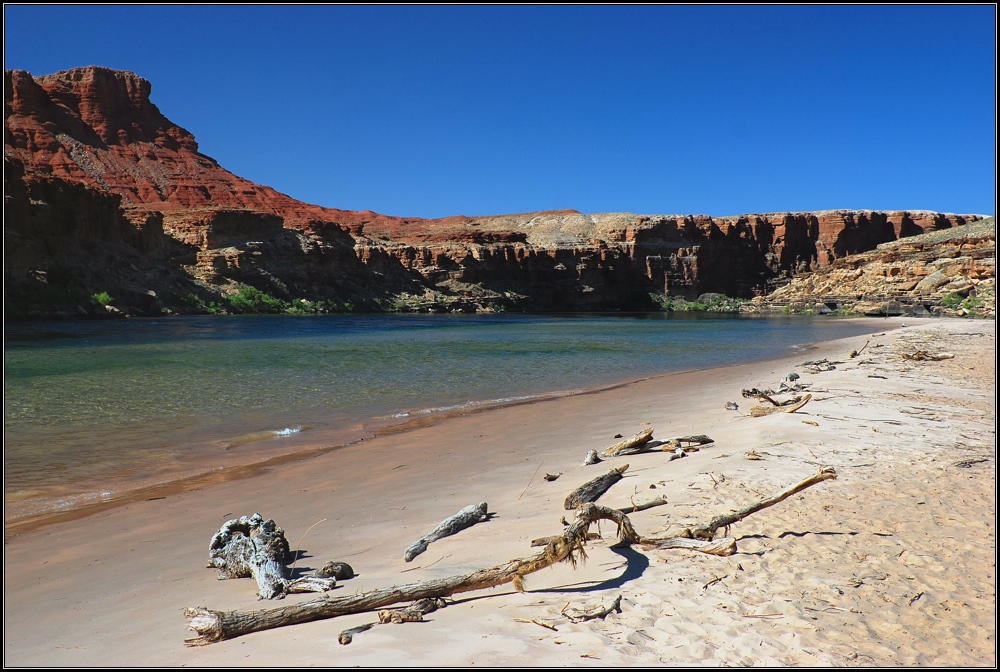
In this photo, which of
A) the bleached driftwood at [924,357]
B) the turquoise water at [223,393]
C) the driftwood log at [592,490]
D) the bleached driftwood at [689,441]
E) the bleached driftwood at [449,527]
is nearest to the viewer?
the bleached driftwood at [449,527]

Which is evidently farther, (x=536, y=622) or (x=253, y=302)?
(x=253, y=302)

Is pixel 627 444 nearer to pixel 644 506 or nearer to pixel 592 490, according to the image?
pixel 592 490

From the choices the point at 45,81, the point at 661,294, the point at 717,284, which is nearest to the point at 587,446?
the point at 661,294

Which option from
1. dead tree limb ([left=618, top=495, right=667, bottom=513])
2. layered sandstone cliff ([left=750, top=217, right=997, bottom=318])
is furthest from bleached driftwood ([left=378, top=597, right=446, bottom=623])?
layered sandstone cliff ([left=750, top=217, right=997, bottom=318])

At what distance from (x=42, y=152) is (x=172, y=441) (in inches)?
4207

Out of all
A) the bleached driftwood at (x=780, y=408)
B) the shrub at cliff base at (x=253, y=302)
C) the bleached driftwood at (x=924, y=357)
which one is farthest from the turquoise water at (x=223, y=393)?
the shrub at cliff base at (x=253, y=302)

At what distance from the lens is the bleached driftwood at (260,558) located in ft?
10.2

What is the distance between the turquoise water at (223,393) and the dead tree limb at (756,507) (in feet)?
17.2

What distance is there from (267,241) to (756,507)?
231 feet

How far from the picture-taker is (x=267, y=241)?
67500 mm

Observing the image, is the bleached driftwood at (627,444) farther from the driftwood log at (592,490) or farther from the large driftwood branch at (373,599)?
the large driftwood branch at (373,599)

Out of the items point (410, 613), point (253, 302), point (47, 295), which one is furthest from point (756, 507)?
point (253, 302)

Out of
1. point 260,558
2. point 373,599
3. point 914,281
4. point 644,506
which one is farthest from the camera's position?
point 914,281

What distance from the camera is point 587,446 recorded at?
6.80 m
